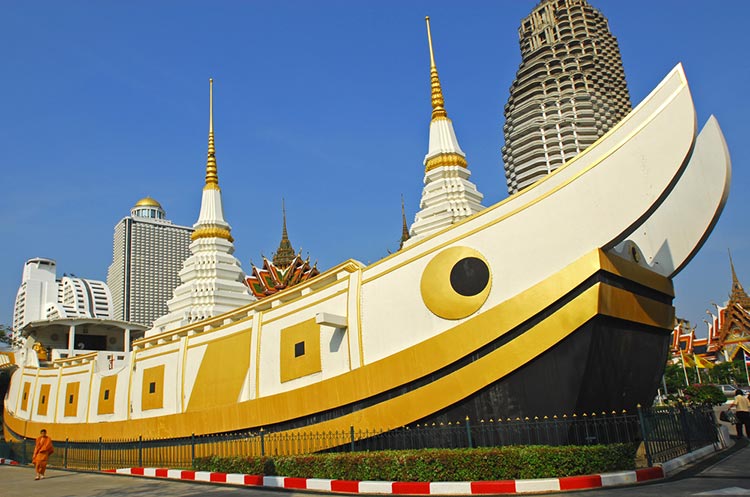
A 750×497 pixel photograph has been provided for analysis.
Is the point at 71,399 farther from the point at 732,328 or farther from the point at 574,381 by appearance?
the point at 732,328

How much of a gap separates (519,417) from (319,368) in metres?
5.17

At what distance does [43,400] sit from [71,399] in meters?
3.69

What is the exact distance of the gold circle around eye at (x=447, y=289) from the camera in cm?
1198

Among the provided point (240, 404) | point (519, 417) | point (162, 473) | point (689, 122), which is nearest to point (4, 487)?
point (162, 473)

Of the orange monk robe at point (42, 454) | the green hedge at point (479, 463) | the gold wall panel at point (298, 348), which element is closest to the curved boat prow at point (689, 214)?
the green hedge at point (479, 463)

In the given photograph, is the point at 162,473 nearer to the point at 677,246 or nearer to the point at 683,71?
the point at 677,246

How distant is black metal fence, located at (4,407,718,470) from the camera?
1056 cm

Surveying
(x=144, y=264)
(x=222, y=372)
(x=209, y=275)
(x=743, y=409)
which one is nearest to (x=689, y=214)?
(x=743, y=409)

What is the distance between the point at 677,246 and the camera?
13.8 m

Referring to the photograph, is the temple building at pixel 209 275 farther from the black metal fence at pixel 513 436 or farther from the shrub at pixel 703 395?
the shrub at pixel 703 395

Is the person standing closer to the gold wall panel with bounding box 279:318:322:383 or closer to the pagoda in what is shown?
the gold wall panel with bounding box 279:318:322:383

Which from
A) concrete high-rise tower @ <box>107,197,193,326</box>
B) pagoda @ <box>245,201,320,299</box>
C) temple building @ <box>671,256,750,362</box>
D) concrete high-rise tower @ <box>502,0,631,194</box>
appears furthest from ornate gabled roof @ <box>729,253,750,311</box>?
concrete high-rise tower @ <box>107,197,193,326</box>

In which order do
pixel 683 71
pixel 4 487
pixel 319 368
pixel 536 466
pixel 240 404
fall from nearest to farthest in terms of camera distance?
pixel 536 466 → pixel 683 71 → pixel 4 487 → pixel 319 368 → pixel 240 404

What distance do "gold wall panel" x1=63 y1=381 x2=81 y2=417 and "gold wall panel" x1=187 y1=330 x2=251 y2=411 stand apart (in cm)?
974
